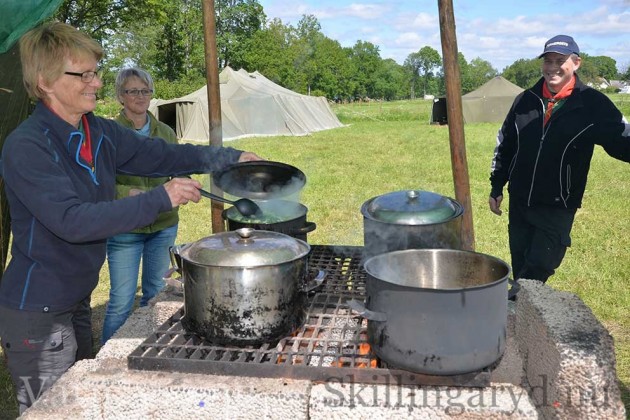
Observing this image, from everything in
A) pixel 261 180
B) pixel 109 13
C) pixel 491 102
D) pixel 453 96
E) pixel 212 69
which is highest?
pixel 109 13

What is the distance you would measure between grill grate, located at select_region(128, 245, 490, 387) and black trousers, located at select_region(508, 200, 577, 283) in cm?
189

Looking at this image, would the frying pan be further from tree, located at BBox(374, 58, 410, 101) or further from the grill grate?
tree, located at BBox(374, 58, 410, 101)

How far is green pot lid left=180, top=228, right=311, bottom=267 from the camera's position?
189 centimetres

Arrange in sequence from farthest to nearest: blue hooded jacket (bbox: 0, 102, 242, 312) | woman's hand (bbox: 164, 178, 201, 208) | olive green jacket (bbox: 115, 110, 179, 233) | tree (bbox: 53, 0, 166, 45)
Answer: tree (bbox: 53, 0, 166, 45)
olive green jacket (bbox: 115, 110, 179, 233)
woman's hand (bbox: 164, 178, 201, 208)
blue hooded jacket (bbox: 0, 102, 242, 312)

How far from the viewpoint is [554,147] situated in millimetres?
3500

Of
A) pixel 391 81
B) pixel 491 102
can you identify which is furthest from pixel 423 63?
pixel 491 102

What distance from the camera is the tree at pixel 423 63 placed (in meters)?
89.2

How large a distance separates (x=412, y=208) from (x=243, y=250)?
0.96 metres

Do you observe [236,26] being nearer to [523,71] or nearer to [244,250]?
[523,71]

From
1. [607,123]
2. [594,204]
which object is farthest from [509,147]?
[594,204]

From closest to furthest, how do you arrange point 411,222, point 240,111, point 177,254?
1. point 177,254
2. point 411,222
3. point 240,111

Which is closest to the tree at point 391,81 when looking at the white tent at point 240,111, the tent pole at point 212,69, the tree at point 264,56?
the tree at point 264,56

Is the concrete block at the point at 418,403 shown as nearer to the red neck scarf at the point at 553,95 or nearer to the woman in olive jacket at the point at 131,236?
the woman in olive jacket at the point at 131,236

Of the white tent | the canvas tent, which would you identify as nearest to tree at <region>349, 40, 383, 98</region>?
the canvas tent
